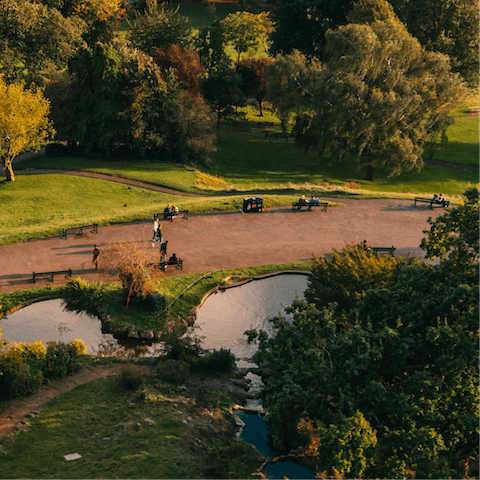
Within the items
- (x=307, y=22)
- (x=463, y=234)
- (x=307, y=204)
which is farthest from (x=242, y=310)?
(x=307, y=22)

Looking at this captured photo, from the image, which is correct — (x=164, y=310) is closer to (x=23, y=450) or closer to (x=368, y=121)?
(x=23, y=450)

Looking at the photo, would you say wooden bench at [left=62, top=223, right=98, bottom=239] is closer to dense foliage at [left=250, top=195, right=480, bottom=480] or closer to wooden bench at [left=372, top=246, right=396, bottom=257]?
wooden bench at [left=372, top=246, right=396, bottom=257]

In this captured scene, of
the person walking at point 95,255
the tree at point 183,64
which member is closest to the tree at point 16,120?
the person walking at point 95,255

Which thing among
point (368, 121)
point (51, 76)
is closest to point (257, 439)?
point (368, 121)

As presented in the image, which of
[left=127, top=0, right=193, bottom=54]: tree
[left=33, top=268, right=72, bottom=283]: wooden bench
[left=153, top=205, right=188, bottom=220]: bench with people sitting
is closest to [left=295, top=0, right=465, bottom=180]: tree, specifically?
[left=153, top=205, right=188, bottom=220]: bench with people sitting

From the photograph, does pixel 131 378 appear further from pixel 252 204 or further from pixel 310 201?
pixel 310 201

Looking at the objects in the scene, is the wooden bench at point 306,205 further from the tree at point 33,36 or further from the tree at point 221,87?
the tree at point 33,36
